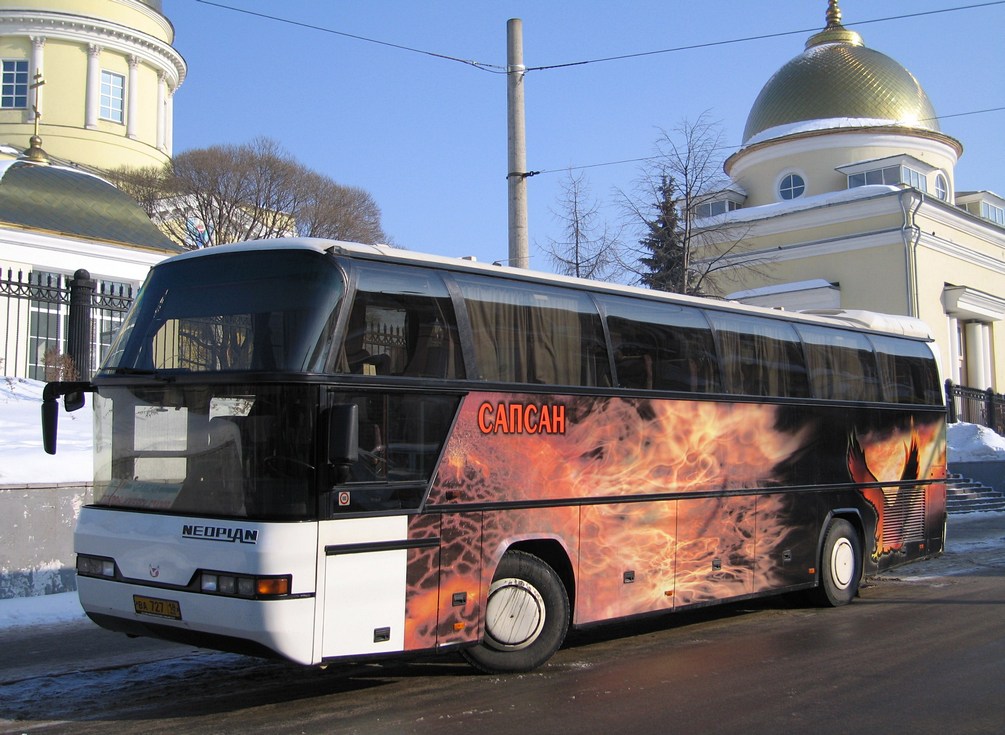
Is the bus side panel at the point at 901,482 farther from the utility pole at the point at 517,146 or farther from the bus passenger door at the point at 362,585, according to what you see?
the bus passenger door at the point at 362,585

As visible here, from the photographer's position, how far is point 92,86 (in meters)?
52.0

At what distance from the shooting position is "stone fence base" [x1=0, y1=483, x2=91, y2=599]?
11.0m

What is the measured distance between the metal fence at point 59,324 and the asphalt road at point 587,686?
7768 millimetres

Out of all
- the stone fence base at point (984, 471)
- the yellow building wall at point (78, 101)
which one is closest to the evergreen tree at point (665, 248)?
the stone fence base at point (984, 471)

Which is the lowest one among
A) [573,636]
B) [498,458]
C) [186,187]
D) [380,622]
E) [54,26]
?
[573,636]

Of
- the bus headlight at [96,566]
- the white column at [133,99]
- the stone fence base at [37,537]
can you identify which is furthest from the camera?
the white column at [133,99]

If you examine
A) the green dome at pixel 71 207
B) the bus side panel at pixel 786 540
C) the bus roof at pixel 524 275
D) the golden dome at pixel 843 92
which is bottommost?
the bus side panel at pixel 786 540

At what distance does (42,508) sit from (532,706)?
278 inches

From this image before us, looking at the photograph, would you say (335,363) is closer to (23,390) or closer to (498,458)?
(498,458)

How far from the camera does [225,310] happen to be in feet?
23.0

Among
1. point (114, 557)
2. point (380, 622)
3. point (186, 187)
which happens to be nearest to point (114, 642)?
point (114, 557)

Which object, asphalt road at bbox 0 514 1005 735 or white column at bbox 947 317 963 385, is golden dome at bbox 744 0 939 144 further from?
asphalt road at bbox 0 514 1005 735

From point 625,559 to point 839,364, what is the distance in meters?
4.43

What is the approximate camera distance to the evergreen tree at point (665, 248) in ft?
92.8
